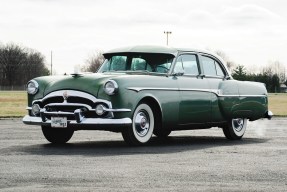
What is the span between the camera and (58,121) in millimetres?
10453

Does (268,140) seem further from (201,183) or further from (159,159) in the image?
(201,183)

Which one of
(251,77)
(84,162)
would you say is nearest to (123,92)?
(84,162)

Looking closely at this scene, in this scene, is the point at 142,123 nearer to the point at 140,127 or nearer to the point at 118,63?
the point at 140,127

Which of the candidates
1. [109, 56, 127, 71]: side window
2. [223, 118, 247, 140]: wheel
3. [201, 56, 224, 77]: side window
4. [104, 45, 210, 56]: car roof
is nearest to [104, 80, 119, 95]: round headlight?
[109, 56, 127, 71]: side window

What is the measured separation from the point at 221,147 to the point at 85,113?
236 centimetres

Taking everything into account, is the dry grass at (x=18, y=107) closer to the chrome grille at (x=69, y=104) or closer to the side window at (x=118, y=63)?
the side window at (x=118, y=63)

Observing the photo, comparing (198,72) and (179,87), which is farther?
(198,72)

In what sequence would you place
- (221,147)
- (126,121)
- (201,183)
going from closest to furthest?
(201,183)
(126,121)
(221,147)

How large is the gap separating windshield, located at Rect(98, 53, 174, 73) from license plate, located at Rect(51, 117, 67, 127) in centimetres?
183

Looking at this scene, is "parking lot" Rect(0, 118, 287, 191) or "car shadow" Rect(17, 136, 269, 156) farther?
"car shadow" Rect(17, 136, 269, 156)

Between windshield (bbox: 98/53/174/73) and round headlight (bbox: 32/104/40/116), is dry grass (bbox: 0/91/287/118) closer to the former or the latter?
windshield (bbox: 98/53/174/73)

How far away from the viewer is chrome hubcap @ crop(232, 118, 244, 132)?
13102 millimetres

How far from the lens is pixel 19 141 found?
39.1ft

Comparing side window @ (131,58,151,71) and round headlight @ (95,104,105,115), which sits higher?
side window @ (131,58,151,71)
